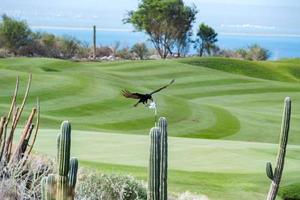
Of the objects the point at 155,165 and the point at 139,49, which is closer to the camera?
the point at 155,165

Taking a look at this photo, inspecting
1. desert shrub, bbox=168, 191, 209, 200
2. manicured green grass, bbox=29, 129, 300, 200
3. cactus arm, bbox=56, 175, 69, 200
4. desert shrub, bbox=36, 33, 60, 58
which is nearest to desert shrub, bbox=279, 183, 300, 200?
manicured green grass, bbox=29, 129, 300, 200

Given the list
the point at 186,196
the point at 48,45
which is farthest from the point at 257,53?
the point at 186,196

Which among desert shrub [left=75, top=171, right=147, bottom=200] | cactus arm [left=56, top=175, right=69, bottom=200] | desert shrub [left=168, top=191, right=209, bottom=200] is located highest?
cactus arm [left=56, top=175, right=69, bottom=200]

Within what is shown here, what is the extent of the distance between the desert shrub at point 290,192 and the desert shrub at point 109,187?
2346 millimetres

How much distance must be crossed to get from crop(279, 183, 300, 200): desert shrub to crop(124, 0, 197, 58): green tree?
163ft

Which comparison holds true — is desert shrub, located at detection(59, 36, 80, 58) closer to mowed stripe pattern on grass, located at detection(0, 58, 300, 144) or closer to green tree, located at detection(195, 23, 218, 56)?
mowed stripe pattern on grass, located at detection(0, 58, 300, 144)

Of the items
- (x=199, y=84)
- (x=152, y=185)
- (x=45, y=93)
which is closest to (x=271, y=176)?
(x=152, y=185)

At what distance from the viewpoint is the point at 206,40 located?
6281 cm

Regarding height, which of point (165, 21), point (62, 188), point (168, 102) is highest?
point (165, 21)

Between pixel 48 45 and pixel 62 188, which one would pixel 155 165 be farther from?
pixel 48 45

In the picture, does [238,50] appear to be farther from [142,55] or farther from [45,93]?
[45,93]

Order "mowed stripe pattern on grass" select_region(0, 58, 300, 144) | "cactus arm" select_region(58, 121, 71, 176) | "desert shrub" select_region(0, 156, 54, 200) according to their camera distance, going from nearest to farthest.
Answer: "cactus arm" select_region(58, 121, 71, 176) < "desert shrub" select_region(0, 156, 54, 200) < "mowed stripe pattern on grass" select_region(0, 58, 300, 144)

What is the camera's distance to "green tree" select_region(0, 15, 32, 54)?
46.9 m

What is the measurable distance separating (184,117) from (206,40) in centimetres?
3933
